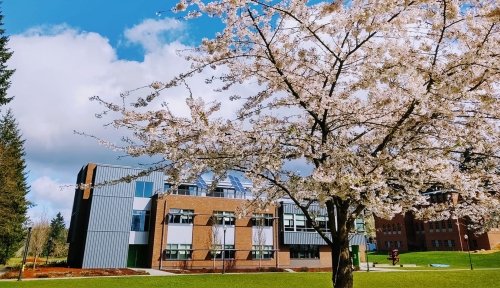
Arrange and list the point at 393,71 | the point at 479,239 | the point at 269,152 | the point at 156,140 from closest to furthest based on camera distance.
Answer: the point at 393,71 < the point at 269,152 < the point at 156,140 < the point at 479,239

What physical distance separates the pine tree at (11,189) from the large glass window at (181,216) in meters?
14.6

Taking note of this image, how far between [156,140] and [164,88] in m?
1.01

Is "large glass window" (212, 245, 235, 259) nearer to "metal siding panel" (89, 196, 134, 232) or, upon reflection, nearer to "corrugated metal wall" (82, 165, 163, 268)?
"corrugated metal wall" (82, 165, 163, 268)

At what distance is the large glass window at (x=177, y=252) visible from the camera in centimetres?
3644

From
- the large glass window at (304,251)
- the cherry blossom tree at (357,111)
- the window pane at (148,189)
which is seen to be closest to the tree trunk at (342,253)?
the cherry blossom tree at (357,111)

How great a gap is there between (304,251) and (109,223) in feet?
71.6

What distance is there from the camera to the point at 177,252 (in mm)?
36938

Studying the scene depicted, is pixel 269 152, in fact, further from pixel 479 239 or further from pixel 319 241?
pixel 479 239

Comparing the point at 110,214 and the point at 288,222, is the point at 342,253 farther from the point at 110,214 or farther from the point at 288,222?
the point at 288,222

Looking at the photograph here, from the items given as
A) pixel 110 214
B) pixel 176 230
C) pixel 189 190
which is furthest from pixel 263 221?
pixel 110 214

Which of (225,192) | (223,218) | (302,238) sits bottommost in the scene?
(302,238)

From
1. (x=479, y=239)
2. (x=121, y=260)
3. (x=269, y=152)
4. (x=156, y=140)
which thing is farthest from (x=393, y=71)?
(x=479, y=239)

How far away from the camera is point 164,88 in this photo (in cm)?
654

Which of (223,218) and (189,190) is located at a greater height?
(189,190)
